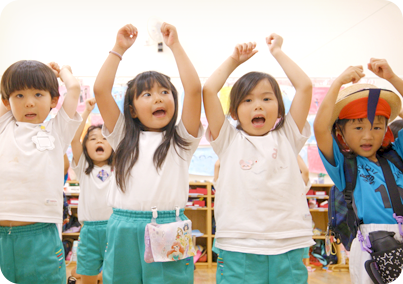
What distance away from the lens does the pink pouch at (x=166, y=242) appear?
1.26m

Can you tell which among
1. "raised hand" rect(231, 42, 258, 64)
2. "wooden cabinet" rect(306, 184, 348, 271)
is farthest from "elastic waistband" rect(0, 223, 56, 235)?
"wooden cabinet" rect(306, 184, 348, 271)

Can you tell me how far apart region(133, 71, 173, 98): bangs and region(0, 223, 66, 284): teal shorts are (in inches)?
32.2

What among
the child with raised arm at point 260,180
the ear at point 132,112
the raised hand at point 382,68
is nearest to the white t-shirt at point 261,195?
the child with raised arm at point 260,180

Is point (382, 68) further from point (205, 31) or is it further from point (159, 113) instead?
point (205, 31)

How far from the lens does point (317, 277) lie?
380 cm

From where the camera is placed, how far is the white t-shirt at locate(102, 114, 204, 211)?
134 cm

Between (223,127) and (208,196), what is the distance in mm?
3024

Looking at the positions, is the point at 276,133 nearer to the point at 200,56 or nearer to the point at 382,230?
the point at 382,230

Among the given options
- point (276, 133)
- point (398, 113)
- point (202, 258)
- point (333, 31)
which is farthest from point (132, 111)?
point (333, 31)

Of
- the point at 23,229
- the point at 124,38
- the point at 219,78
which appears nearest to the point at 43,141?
the point at 23,229

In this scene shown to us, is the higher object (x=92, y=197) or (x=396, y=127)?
(x=396, y=127)

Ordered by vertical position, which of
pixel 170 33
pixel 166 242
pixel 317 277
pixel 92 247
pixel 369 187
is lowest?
pixel 317 277

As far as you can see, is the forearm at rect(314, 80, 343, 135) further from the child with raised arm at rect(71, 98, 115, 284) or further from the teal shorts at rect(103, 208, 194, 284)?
the child with raised arm at rect(71, 98, 115, 284)

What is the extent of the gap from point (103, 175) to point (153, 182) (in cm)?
133
